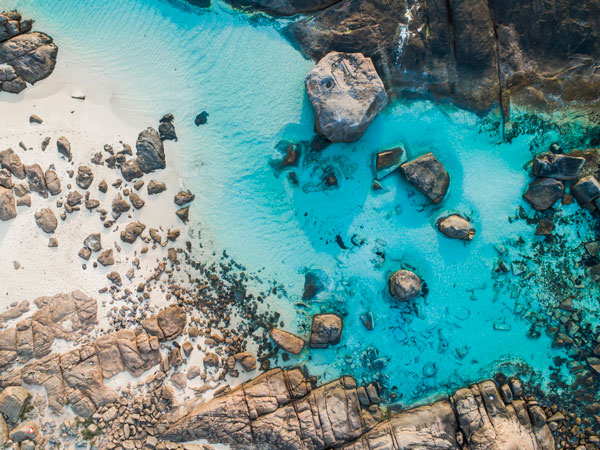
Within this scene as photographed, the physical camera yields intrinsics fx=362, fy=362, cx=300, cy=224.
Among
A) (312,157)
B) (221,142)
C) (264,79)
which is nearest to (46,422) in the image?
(221,142)

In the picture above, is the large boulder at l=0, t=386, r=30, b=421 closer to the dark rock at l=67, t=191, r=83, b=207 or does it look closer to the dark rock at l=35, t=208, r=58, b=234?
the dark rock at l=35, t=208, r=58, b=234

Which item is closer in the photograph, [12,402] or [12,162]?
[12,402]

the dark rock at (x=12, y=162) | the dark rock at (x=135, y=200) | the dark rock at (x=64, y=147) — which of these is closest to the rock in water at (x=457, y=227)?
the dark rock at (x=135, y=200)

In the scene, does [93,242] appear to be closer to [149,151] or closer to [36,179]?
[36,179]

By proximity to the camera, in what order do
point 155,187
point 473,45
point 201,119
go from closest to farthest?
point 473,45, point 155,187, point 201,119

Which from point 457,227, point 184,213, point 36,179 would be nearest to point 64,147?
point 36,179

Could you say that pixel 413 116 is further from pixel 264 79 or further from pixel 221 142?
pixel 221 142
